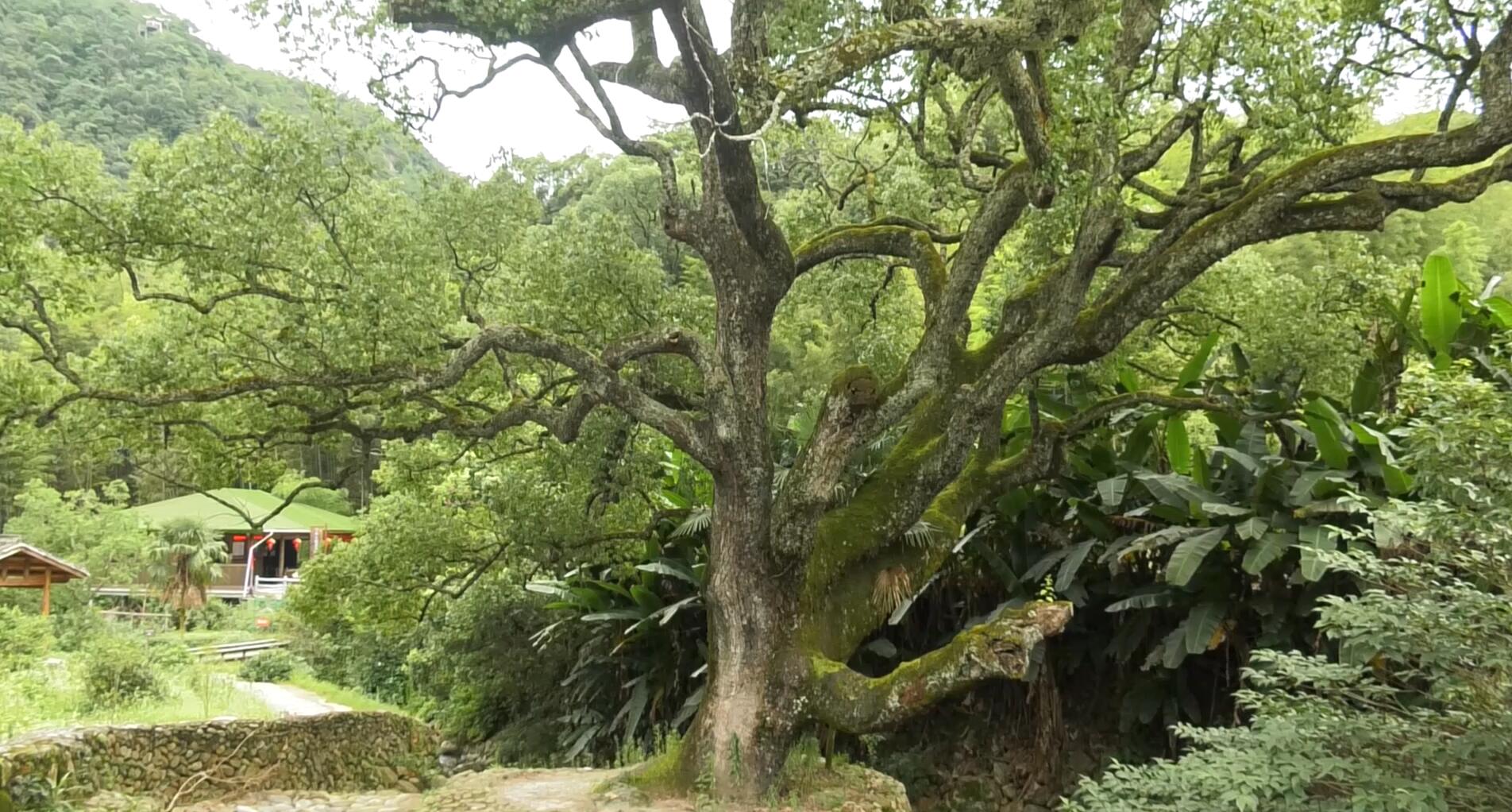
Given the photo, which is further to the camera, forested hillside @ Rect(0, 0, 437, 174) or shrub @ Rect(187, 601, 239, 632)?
forested hillside @ Rect(0, 0, 437, 174)

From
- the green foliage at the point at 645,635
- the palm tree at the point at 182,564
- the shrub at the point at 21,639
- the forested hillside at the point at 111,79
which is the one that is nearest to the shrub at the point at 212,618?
the palm tree at the point at 182,564

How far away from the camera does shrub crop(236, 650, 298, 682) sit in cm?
1677

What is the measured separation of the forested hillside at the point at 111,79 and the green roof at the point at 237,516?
13.8 m

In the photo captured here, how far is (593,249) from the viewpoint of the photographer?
6.78 meters

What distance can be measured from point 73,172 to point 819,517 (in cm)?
515

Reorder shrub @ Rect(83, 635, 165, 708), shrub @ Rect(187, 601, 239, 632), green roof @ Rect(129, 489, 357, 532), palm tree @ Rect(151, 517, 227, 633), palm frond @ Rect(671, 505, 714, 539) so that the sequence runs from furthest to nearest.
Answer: green roof @ Rect(129, 489, 357, 532) < shrub @ Rect(187, 601, 239, 632) < palm tree @ Rect(151, 517, 227, 633) < shrub @ Rect(83, 635, 165, 708) < palm frond @ Rect(671, 505, 714, 539)

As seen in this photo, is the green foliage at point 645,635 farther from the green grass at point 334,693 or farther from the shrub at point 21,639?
the green grass at point 334,693

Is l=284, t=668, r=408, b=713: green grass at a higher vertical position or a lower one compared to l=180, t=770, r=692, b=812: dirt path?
lower

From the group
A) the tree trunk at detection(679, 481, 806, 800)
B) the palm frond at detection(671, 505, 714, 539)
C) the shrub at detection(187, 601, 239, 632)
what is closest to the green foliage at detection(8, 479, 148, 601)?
the shrub at detection(187, 601, 239, 632)

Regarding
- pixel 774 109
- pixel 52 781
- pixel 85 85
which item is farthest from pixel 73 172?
pixel 85 85

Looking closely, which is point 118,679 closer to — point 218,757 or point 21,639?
point 218,757

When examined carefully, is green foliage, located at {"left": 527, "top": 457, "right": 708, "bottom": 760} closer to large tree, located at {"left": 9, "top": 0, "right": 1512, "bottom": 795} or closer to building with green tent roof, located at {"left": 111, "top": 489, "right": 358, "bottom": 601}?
large tree, located at {"left": 9, "top": 0, "right": 1512, "bottom": 795}

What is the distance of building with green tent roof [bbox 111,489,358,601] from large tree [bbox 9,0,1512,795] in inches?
673

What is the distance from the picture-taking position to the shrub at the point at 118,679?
29.2 ft
